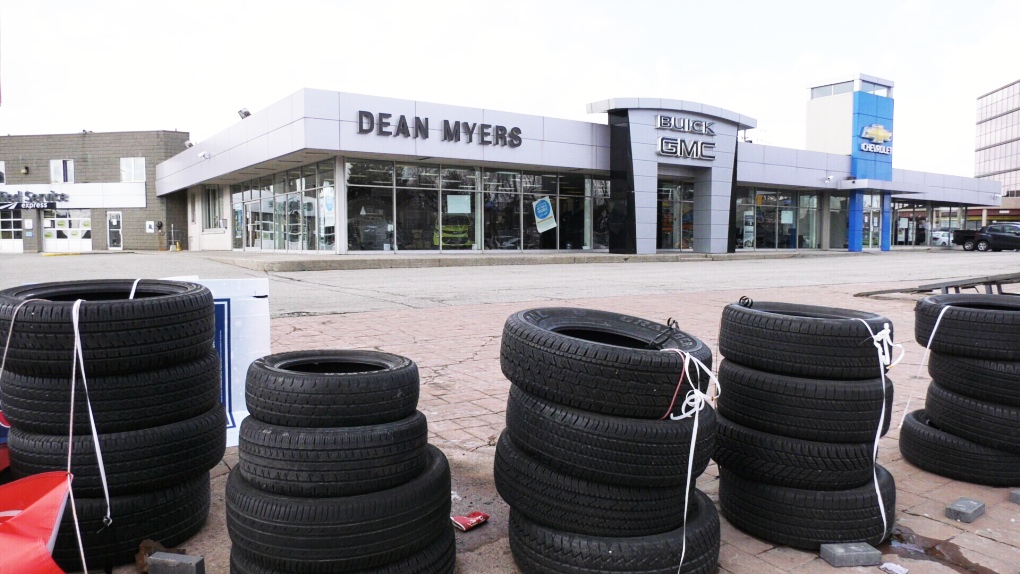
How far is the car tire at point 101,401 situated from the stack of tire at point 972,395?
398 centimetres

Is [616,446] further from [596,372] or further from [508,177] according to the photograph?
[508,177]

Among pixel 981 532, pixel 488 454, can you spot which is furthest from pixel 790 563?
pixel 488 454

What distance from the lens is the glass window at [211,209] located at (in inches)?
1489

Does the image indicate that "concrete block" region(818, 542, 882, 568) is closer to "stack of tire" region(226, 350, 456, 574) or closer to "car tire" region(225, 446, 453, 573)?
"stack of tire" region(226, 350, 456, 574)

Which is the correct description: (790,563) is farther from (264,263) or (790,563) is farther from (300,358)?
(264,263)

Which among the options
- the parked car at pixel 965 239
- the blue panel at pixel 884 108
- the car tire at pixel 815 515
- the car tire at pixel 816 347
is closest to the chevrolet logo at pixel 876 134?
the blue panel at pixel 884 108

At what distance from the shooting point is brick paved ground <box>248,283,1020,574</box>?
2.90m

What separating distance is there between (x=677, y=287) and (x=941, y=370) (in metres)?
10.7

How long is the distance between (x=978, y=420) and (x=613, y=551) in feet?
8.39

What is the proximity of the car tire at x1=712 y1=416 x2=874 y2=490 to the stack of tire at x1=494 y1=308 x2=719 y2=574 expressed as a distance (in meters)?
0.49

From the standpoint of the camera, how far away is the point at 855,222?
1517 inches

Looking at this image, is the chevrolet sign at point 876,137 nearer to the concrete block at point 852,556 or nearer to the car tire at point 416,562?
the concrete block at point 852,556

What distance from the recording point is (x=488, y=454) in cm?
403

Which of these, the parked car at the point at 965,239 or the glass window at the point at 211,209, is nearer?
the glass window at the point at 211,209
